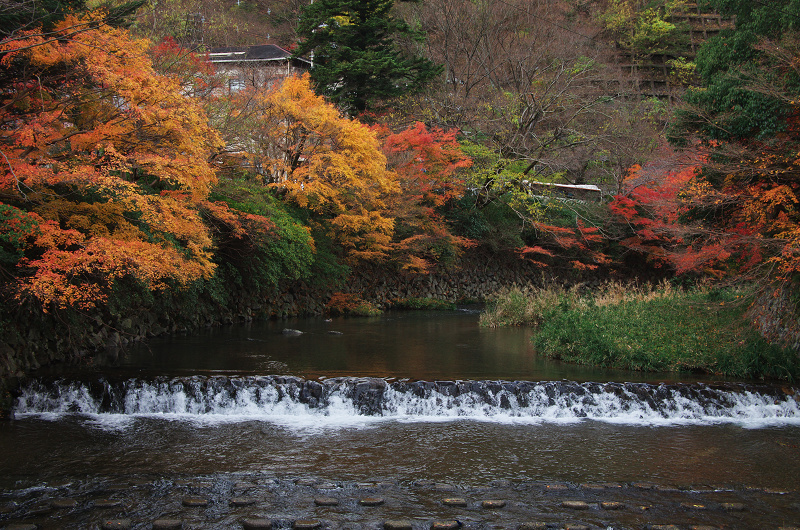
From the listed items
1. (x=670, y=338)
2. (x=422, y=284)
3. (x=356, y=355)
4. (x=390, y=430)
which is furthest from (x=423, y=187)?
(x=390, y=430)

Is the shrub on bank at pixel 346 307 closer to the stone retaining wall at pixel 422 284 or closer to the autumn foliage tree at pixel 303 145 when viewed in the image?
the stone retaining wall at pixel 422 284

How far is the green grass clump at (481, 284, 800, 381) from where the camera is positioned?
35.1 ft

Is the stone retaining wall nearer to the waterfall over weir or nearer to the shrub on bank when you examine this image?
the shrub on bank

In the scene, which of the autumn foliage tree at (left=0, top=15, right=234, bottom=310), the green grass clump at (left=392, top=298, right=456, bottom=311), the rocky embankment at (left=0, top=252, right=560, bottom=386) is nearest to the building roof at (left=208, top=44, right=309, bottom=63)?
the rocky embankment at (left=0, top=252, right=560, bottom=386)

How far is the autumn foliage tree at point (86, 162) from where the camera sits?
8.52 m

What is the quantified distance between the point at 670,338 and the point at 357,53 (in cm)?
1916

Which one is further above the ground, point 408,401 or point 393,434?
point 408,401

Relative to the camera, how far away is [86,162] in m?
9.38

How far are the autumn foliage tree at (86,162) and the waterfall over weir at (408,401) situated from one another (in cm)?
165

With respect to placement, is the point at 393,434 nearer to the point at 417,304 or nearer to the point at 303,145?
the point at 303,145

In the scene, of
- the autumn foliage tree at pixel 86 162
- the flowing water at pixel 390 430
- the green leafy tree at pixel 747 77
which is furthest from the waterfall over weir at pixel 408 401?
the green leafy tree at pixel 747 77

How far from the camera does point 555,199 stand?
2684 cm

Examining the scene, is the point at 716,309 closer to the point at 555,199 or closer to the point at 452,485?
the point at 452,485

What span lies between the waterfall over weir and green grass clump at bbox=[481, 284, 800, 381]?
1283mm
